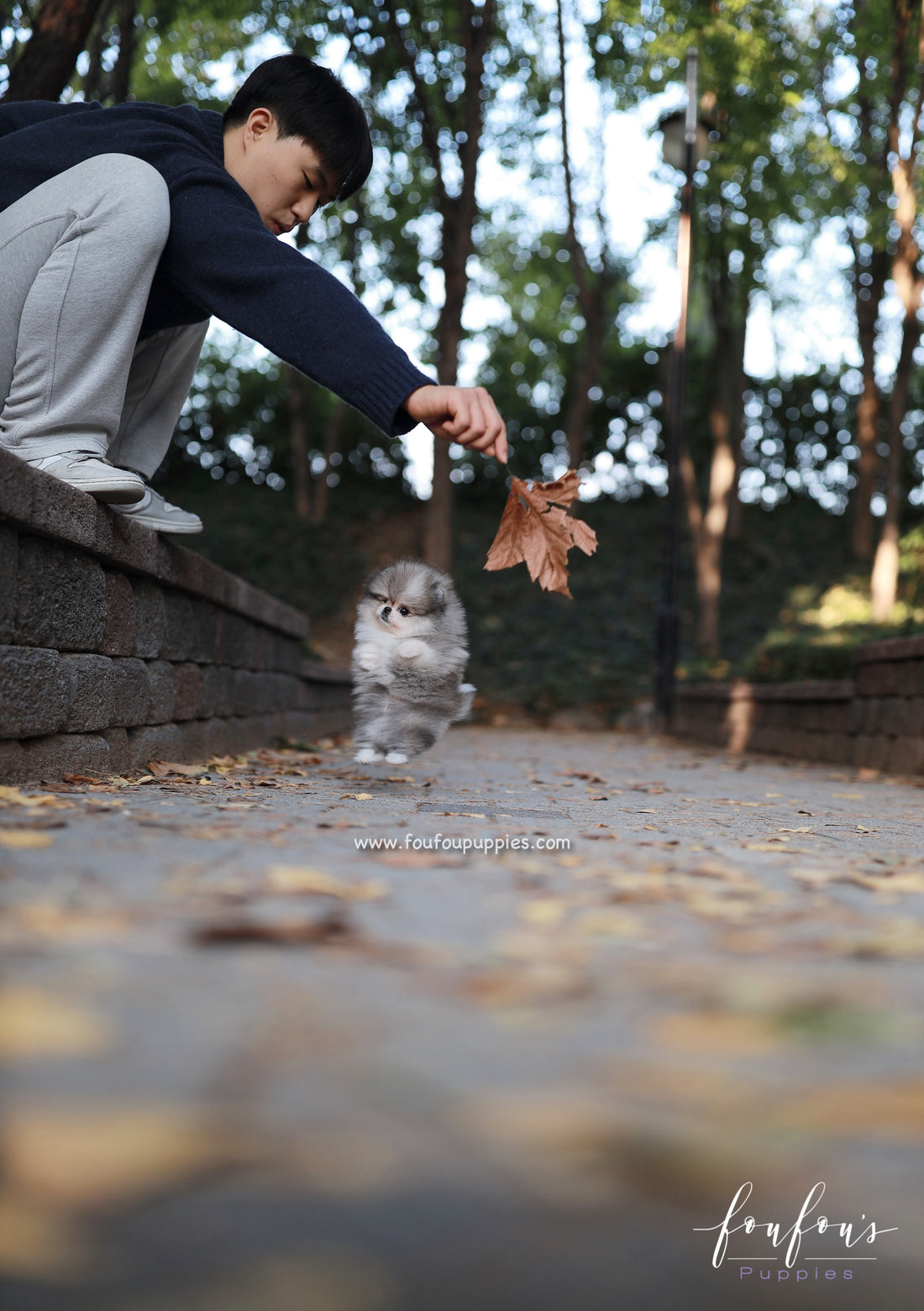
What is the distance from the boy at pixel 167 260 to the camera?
9.18ft

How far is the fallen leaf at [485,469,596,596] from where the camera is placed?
9.27ft

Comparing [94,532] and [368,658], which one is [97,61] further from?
[368,658]

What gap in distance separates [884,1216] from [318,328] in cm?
249

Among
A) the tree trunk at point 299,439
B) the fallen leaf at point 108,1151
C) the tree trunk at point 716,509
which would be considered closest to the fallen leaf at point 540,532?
the fallen leaf at point 108,1151

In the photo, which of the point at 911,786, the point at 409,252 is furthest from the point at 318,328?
the point at 409,252

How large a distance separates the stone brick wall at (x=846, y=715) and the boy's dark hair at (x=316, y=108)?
4.28m

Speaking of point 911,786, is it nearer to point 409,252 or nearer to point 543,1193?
point 543,1193

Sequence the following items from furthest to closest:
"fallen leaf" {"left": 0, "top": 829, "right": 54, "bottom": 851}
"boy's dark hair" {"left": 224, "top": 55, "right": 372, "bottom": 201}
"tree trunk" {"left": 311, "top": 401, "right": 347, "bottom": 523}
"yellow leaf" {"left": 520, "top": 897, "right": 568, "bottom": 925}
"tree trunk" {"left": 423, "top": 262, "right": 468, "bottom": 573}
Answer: "tree trunk" {"left": 311, "top": 401, "right": 347, "bottom": 523} → "tree trunk" {"left": 423, "top": 262, "right": 468, "bottom": 573} → "boy's dark hair" {"left": 224, "top": 55, "right": 372, "bottom": 201} → "fallen leaf" {"left": 0, "top": 829, "right": 54, "bottom": 851} → "yellow leaf" {"left": 520, "top": 897, "right": 568, "bottom": 925}

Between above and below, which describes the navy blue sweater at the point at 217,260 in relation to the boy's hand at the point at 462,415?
above

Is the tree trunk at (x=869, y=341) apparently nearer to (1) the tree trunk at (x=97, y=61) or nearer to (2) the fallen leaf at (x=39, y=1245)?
(1) the tree trunk at (x=97, y=61)

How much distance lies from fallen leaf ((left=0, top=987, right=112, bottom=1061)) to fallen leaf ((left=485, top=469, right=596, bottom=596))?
6.24ft

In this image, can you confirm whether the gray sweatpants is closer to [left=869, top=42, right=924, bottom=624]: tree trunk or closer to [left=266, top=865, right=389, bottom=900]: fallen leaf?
[left=266, top=865, right=389, bottom=900]: fallen leaf

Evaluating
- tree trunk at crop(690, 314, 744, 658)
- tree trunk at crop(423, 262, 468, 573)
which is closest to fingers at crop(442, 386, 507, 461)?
tree trunk at crop(423, 262, 468, 573)

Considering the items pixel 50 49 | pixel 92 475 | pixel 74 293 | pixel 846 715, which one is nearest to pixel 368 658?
pixel 92 475
